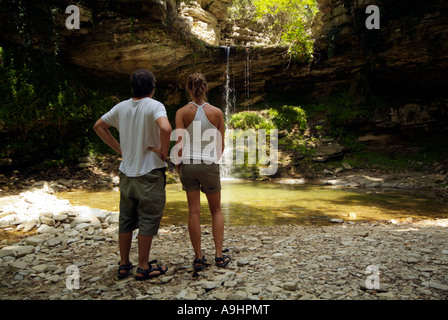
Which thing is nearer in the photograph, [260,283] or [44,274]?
[260,283]

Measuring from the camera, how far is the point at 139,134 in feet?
8.04

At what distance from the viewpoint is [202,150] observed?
8.59 ft

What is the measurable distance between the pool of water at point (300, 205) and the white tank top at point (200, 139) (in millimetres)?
2631

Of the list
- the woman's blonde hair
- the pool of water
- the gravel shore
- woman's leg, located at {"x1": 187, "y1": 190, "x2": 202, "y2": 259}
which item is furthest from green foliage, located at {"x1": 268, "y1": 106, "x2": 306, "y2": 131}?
woman's leg, located at {"x1": 187, "y1": 190, "x2": 202, "y2": 259}

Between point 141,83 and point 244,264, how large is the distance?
2.07m

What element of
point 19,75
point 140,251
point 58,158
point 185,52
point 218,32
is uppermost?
point 218,32

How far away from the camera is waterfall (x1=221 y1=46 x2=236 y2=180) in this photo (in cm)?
1270

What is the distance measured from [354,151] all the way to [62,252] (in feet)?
42.5

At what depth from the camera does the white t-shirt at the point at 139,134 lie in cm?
244

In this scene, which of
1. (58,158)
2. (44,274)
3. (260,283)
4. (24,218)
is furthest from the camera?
(58,158)

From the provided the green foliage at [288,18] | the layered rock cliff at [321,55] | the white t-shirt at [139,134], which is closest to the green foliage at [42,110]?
the layered rock cliff at [321,55]
